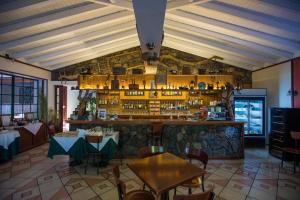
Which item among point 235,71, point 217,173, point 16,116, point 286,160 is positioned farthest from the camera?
point 235,71

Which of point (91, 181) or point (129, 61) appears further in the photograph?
point (129, 61)

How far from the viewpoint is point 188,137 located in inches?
233

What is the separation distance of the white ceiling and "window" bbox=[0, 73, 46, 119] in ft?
2.76

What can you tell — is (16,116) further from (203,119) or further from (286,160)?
(286,160)

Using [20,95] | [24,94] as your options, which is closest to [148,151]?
[20,95]

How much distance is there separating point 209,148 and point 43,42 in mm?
6188

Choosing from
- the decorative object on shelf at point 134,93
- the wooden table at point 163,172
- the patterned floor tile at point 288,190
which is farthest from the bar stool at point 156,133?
the decorative object on shelf at point 134,93

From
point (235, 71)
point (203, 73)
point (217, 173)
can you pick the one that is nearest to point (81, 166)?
point (217, 173)

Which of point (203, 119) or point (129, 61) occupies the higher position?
point (129, 61)

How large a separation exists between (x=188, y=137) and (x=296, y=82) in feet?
13.1

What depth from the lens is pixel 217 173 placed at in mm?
4715

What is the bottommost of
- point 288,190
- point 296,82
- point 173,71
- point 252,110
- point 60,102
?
point 288,190

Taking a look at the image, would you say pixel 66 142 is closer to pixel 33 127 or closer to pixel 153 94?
pixel 33 127

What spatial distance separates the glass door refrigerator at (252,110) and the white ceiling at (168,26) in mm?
1396
